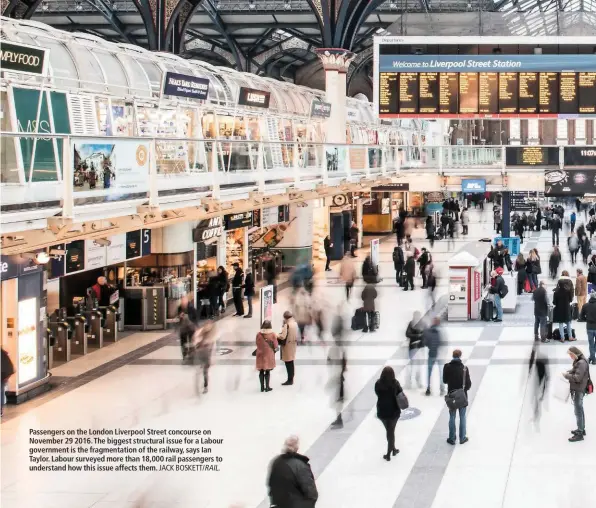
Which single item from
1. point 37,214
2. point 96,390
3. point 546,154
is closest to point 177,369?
point 96,390

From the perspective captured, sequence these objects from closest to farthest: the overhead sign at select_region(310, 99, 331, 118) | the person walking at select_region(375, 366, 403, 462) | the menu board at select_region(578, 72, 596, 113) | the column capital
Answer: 1. the person walking at select_region(375, 366, 403, 462)
2. the menu board at select_region(578, 72, 596, 113)
3. the overhead sign at select_region(310, 99, 331, 118)
4. the column capital

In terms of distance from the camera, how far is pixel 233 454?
40.0 feet

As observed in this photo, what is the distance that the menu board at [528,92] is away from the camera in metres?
29.2

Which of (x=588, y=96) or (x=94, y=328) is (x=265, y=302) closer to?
(x=94, y=328)

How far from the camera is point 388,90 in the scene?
29266 mm

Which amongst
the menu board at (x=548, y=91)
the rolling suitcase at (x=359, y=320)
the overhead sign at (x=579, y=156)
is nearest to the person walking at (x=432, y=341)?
the rolling suitcase at (x=359, y=320)

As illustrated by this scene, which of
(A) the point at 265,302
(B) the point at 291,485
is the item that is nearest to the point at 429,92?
(A) the point at 265,302

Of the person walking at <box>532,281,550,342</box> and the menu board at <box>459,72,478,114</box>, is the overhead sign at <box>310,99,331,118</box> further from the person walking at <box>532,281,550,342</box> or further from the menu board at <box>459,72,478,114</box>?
the person walking at <box>532,281,550,342</box>

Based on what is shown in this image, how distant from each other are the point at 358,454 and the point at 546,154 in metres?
23.0

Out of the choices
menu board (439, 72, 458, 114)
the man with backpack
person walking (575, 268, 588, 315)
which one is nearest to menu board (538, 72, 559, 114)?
menu board (439, 72, 458, 114)

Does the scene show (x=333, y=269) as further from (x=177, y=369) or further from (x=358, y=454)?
(x=358, y=454)

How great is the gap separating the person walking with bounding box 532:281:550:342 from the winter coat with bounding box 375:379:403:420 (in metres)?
7.68

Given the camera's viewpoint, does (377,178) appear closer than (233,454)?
No

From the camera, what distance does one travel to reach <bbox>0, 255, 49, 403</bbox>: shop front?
49.7 ft
